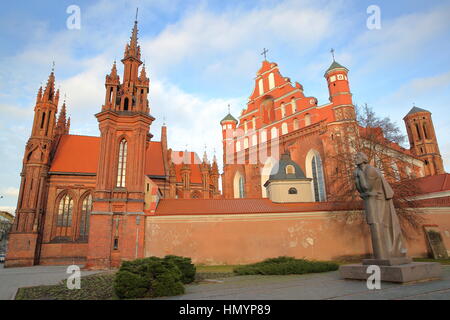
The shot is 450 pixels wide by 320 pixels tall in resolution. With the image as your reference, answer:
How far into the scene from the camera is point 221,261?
21.9 meters

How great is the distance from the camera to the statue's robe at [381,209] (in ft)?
30.7

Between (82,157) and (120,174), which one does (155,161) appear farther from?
(120,174)

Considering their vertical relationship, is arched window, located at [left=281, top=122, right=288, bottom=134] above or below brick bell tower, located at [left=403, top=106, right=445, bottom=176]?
below

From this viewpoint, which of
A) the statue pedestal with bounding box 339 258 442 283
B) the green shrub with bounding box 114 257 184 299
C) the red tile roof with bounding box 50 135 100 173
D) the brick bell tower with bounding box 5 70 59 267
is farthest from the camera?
the red tile roof with bounding box 50 135 100 173

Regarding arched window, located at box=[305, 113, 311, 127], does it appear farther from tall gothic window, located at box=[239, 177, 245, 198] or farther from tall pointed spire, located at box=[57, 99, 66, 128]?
tall pointed spire, located at box=[57, 99, 66, 128]

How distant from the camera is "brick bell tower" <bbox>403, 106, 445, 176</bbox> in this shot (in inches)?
2125

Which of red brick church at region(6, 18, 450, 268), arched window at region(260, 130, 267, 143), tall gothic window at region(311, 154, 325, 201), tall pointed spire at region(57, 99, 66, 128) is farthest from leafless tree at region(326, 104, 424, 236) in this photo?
tall pointed spire at region(57, 99, 66, 128)

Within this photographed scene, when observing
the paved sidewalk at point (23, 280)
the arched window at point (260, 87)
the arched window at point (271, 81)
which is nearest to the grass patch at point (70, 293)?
the paved sidewalk at point (23, 280)

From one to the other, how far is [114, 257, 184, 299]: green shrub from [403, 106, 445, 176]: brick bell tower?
5796 centimetres

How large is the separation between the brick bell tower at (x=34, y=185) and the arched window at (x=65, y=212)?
5.49 ft

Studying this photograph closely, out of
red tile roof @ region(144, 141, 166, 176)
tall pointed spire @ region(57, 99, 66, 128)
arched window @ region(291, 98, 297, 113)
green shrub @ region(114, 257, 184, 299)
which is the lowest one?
green shrub @ region(114, 257, 184, 299)

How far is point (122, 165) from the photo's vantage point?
79.8 feet

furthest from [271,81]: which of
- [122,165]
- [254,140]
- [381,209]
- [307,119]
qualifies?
[381,209]

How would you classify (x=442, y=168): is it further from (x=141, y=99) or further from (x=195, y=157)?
(x=141, y=99)
